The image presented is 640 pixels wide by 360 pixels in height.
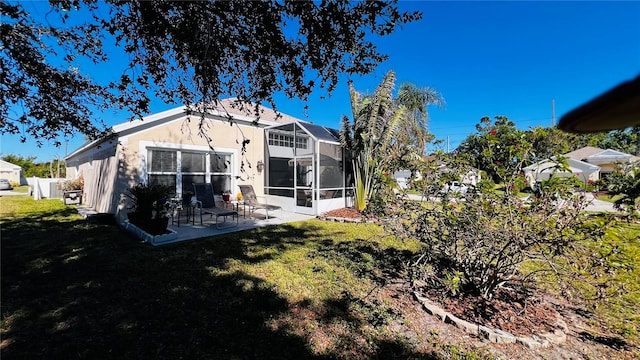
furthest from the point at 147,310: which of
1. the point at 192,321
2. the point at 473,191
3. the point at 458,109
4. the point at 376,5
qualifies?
the point at 458,109

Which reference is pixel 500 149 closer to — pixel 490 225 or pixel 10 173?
pixel 490 225

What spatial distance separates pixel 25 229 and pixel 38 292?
703cm

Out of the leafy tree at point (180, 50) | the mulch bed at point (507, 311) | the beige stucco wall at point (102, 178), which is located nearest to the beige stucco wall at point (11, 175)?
the beige stucco wall at point (102, 178)

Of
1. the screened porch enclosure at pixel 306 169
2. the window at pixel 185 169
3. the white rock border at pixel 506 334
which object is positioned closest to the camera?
the white rock border at pixel 506 334

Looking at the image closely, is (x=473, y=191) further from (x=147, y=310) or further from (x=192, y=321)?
(x=147, y=310)

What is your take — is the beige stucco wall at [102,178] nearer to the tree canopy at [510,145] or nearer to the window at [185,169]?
the window at [185,169]

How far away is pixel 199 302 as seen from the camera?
393cm

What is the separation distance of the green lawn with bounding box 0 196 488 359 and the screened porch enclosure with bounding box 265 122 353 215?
5.17 m

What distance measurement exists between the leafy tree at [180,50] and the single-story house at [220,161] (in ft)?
10.2

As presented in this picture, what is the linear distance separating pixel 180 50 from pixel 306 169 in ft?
28.1

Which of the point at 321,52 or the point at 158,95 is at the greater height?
the point at 321,52

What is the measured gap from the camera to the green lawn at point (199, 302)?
2.99 meters

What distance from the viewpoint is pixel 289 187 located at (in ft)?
43.6

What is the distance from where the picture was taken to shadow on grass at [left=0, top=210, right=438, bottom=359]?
2.96m
